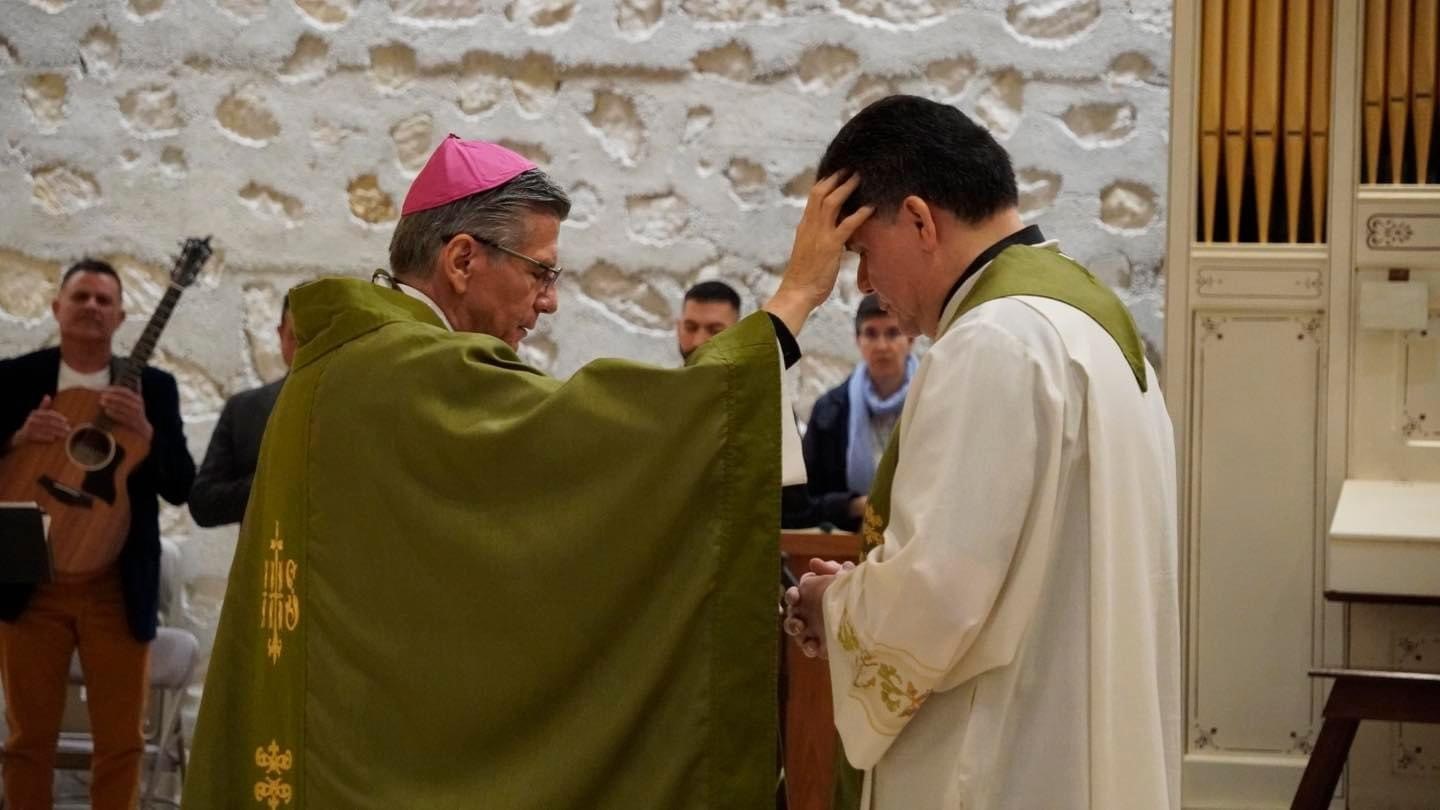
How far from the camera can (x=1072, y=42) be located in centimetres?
657

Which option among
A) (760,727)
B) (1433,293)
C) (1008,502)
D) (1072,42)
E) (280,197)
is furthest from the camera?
(280,197)

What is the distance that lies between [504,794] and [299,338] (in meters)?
0.82

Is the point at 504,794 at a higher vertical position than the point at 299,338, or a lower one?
lower

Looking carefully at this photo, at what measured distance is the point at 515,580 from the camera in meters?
2.57

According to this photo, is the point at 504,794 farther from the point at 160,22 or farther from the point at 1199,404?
the point at 160,22

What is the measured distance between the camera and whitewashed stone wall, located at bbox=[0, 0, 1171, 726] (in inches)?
259

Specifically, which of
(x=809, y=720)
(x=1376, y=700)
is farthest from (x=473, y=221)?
(x=1376, y=700)

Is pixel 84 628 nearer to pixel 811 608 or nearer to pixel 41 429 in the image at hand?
pixel 41 429

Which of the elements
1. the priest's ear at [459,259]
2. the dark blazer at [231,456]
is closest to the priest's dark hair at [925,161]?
the priest's ear at [459,259]

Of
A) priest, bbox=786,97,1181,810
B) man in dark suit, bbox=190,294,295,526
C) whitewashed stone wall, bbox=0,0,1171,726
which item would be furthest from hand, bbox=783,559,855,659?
whitewashed stone wall, bbox=0,0,1171,726

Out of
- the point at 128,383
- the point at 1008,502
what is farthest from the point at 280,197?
the point at 1008,502

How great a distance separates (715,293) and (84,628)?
224 centimetres

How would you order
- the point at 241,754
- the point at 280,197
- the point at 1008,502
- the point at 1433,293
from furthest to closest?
1. the point at 280,197
2. the point at 1433,293
3. the point at 241,754
4. the point at 1008,502

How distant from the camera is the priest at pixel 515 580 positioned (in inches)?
99.1
